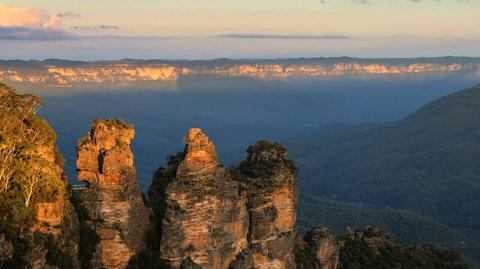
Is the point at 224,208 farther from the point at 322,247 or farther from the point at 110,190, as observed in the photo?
the point at 322,247

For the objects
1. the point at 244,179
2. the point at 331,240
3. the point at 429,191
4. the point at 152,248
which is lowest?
the point at 429,191

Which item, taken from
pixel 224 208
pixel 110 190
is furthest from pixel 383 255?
pixel 110 190

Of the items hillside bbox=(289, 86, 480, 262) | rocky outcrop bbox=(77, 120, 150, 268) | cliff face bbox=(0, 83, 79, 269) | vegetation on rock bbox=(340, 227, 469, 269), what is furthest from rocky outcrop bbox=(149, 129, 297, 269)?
hillside bbox=(289, 86, 480, 262)

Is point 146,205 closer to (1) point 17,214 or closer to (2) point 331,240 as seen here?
(1) point 17,214

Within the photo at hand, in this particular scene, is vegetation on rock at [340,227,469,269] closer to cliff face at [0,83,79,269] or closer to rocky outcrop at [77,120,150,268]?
rocky outcrop at [77,120,150,268]

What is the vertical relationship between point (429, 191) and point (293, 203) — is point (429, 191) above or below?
below

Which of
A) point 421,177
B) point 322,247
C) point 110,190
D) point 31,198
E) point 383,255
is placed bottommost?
point 421,177

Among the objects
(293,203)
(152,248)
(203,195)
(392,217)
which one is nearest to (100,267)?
(152,248)
